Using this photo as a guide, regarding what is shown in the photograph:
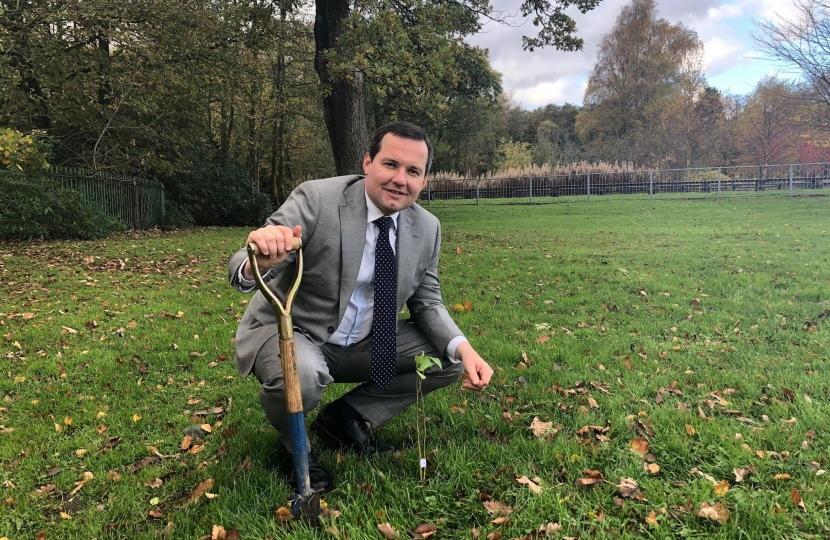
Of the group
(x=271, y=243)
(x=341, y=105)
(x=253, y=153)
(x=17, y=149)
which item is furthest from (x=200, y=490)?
(x=253, y=153)

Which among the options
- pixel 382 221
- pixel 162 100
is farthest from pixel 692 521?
pixel 162 100

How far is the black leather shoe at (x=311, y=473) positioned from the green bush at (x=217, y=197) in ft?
57.1

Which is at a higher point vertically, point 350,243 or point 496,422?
point 350,243

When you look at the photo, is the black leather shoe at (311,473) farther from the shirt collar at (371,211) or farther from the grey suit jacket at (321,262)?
the shirt collar at (371,211)

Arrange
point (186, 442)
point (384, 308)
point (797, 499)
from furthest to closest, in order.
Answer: point (186, 442)
point (384, 308)
point (797, 499)

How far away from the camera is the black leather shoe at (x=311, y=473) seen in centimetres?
239

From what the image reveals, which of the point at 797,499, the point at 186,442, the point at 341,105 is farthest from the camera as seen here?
the point at 341,105

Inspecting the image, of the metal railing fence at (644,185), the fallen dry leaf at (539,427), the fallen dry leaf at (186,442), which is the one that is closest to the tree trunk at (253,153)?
the metal railing fence at (644,185)

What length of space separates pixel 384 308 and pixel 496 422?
110 cm

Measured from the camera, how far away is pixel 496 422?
3.14 m

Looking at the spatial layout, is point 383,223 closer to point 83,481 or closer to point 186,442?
point 186,442

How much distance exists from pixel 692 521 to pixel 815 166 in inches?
1097

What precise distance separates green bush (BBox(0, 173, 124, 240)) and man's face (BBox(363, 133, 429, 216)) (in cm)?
1219

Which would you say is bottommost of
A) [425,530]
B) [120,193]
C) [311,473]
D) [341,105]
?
[425,530]
